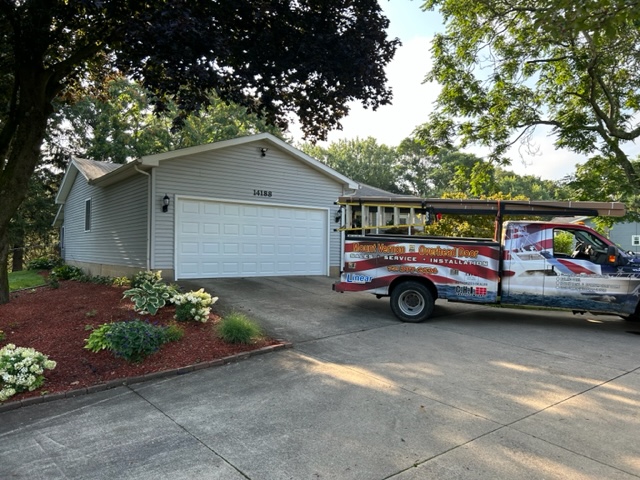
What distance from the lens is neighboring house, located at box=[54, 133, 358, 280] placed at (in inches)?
448

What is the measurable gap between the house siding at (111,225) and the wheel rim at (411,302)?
23.7ft

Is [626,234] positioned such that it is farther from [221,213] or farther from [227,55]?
[227,55]

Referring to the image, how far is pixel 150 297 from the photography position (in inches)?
297

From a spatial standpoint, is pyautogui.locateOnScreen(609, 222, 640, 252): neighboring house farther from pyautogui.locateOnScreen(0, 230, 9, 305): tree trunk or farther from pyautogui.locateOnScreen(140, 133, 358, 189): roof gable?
pyautogui.locateOnScreen(0, 230, 9, 305): tree trunk

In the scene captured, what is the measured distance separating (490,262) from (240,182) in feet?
25.1

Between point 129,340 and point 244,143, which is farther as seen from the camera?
point 244,143

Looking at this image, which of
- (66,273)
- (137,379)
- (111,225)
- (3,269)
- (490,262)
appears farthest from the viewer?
(66,273)

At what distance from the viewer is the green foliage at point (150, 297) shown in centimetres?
737

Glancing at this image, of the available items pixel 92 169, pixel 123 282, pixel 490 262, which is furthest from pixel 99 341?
pixel 92 169

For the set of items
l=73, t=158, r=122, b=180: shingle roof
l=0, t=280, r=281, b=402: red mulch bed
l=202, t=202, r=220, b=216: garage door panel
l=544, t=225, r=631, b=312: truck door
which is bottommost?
l=0, t=280, r=281, b=402: red mulch bed

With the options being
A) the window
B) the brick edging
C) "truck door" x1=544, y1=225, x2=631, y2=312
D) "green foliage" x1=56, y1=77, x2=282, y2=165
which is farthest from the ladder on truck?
"green foliage" x1=56, y1=77, x2=282, y2=165

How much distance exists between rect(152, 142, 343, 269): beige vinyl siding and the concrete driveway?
20.4ft

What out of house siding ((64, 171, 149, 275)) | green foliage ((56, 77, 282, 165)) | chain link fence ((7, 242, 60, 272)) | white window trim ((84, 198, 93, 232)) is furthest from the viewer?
chain link fence ((7, 242, 60, 272))

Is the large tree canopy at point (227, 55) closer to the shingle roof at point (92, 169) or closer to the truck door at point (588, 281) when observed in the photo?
the truck door at point (588, 281)
